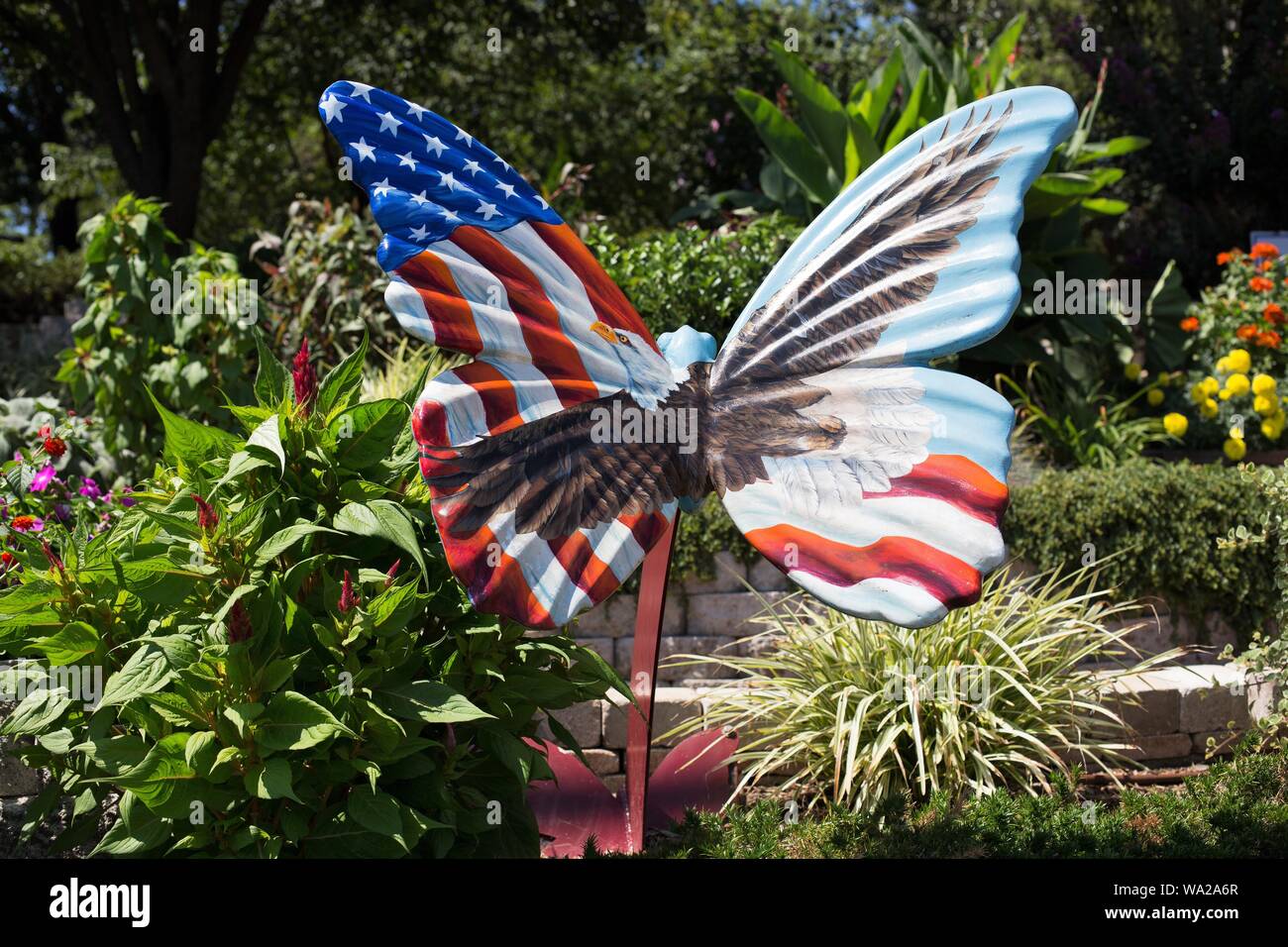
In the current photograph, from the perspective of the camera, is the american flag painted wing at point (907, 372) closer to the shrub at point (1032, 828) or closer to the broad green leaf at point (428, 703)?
the broad green leaf at point (428, 703)

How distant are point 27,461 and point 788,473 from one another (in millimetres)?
2937

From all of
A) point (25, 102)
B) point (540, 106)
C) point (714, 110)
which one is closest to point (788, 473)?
point (714, 110)

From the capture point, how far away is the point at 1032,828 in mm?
3367

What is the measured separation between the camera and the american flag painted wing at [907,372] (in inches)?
99.0

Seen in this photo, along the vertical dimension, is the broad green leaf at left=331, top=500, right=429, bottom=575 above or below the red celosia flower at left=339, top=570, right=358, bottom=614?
above

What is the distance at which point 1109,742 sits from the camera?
430 cm

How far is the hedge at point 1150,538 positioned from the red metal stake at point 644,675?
68.1 inches

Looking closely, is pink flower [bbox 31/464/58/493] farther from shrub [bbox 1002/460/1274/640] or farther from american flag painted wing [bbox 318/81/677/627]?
shrub [bbox 1002/460/1274/640]

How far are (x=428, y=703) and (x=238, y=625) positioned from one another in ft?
1.46

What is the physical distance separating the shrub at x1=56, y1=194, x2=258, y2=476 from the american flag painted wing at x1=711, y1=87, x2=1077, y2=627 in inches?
121

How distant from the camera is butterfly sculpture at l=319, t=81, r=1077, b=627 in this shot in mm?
2562

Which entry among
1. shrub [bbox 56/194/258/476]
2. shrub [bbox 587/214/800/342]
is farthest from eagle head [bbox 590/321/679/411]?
shrub [bbox 587/214/800/342]

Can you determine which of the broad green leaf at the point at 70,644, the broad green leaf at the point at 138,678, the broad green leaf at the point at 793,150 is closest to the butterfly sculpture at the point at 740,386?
the broad green leaf at the point at 138,678

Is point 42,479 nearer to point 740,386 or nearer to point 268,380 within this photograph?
point 268,380
